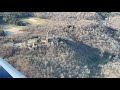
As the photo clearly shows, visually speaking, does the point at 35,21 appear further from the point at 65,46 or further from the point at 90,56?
the point at 90,56

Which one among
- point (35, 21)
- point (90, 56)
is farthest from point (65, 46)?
point (35, 21)

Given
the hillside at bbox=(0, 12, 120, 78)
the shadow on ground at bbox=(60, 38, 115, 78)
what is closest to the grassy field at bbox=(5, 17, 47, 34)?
the hillside at bbox=(0, 12, 120, 78)

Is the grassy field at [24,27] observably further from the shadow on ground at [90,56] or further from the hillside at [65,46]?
the shadow on ground at [90,56]

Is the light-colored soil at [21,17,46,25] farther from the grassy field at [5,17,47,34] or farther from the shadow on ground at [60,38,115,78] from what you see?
the shadow on ground at [60,38,115,78]

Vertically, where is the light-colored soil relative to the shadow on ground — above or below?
above

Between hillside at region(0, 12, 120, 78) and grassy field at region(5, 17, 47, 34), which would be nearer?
hillside at region(0, 12, 120, 78)
